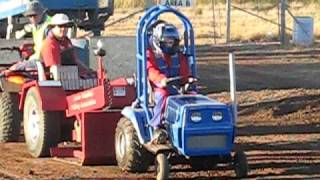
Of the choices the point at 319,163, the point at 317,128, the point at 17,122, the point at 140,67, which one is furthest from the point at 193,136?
the point at 317,128

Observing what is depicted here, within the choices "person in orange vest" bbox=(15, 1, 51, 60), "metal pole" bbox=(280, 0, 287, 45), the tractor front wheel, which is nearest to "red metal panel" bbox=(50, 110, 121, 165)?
the tractor front wheel

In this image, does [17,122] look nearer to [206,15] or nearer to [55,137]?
[55,137]

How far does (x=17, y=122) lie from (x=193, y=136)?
15.6 feet

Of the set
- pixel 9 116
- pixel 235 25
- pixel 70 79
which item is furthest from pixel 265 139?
pixel 235 25

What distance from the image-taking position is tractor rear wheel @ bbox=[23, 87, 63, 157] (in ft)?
46.7

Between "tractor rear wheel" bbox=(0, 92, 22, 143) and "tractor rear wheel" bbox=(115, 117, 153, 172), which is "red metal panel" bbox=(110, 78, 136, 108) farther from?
"tractor rear wheel" bbox=(0, 92, 22, 143)

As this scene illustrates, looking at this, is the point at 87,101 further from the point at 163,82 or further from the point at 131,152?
the point at 163,82

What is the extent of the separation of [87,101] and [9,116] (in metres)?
2.40

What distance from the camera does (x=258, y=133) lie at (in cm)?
1664

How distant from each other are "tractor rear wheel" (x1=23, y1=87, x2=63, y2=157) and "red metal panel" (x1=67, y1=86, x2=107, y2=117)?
306 mm

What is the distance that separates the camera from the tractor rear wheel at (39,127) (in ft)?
46.7

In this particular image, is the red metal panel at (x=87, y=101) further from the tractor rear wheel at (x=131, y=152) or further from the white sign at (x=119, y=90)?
the tractor rear wheel at (x=131, y=152)

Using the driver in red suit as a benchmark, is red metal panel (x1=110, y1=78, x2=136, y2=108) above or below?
below

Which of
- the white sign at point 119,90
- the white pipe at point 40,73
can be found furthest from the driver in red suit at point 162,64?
the white pipe at point 40,73
